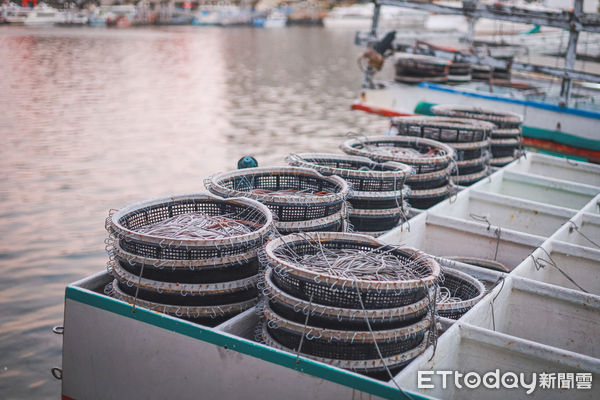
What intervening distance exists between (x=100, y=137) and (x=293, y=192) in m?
10.9

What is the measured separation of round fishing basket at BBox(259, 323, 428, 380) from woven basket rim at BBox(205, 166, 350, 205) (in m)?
0.94

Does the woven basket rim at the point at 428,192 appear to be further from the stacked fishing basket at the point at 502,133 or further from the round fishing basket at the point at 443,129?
the stacked fishing basket at the point at 502,133

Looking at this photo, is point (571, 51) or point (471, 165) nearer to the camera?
point (471, 165)

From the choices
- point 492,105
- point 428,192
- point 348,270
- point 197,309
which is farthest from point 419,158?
point 492,105

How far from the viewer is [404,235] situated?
195 inches

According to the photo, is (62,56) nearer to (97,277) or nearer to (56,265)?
(56,265)

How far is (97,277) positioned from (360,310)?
1852 millimetres

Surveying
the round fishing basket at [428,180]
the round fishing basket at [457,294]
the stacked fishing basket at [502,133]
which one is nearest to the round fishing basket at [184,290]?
the round fishing basket at [457,294]

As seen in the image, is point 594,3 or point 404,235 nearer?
point 404,235

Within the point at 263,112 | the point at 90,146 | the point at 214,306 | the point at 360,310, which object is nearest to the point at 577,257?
the point at 360,310

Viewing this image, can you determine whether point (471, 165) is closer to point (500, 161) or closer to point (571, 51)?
point (500, 161)

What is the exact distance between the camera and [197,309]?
3436mm

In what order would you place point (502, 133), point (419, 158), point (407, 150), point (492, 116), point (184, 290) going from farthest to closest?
point (492, 116), point (502, 133), point (407, 150), point (419, 158), point (184, 290)

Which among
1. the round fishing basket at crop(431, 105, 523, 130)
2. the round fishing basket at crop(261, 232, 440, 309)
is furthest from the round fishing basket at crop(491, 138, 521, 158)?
the round fishing basket at crop(261, 232, 440, 309)
